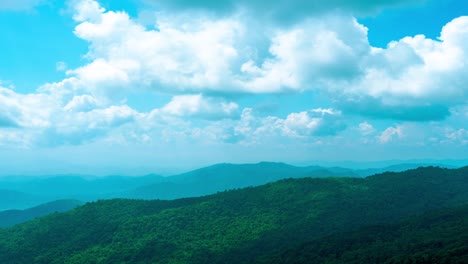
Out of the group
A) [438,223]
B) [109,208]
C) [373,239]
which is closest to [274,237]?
[373,239]

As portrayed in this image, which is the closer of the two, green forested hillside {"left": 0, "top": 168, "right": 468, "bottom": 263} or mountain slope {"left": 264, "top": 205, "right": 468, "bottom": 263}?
mountain slope {"left": 264, "top": 205, "right": 468, "bottom": 263}

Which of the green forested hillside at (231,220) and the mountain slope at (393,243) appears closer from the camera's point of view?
the mountain slope at (393,243)

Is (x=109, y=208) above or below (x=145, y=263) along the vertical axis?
above

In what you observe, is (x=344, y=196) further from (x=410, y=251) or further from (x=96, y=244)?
(x=96, y=244)

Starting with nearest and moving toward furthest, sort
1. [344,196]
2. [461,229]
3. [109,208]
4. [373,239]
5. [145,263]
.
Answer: [461,229]
[373,239]
[145,263]
[344,196]
[109,208]

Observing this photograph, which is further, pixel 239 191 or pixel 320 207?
pixel 239 191

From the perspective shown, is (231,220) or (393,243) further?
(231,220)

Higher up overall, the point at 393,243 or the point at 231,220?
the point at 231,220

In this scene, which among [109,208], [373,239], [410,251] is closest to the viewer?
[410,251]
